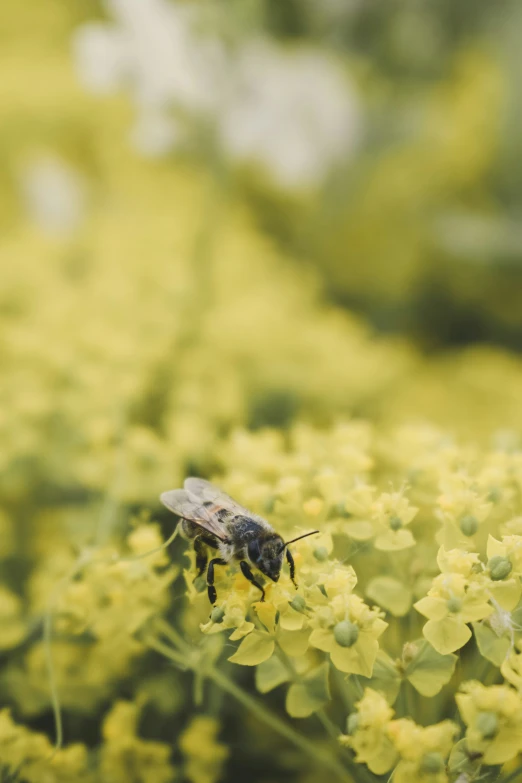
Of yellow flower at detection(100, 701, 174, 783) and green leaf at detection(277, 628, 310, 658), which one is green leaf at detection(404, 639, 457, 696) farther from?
yellow flower at detection(100, 701, 174, 783)

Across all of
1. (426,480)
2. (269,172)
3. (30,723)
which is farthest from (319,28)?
(30,723)

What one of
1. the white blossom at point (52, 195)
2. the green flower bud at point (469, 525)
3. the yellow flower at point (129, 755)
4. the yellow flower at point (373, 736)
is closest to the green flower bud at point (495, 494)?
the green flower bud at point (469, 525)

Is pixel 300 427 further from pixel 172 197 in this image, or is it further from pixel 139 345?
pixel 172 197

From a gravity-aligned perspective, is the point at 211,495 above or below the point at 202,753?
above

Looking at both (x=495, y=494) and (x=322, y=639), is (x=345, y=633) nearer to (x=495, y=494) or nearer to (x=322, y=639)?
(x=322, y=639)

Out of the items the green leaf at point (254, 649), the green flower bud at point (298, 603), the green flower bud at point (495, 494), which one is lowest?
the green leaf at point (254, 649)

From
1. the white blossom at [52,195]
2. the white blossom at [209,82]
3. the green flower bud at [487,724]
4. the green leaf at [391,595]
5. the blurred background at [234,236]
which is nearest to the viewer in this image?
the green flower bud at [487,724]

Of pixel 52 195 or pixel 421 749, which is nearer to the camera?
pixel 421 749

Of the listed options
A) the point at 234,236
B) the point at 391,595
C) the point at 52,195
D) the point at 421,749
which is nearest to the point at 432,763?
the point at 421,749

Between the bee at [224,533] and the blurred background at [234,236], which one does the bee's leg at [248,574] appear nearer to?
the bee at [224,533]
